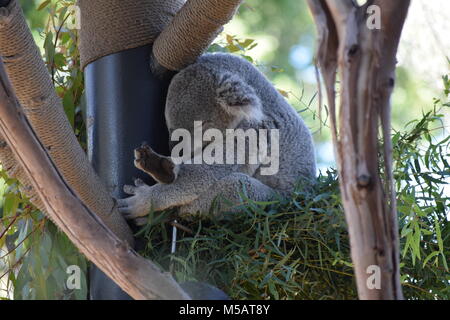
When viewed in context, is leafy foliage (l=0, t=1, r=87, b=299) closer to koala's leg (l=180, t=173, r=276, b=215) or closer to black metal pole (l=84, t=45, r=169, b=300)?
black metal pole (l=84, t=45, r=169, b=300)

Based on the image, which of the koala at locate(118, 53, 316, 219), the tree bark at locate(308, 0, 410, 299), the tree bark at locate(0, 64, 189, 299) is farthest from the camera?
the koala at locate(118, 53, 316, 219)

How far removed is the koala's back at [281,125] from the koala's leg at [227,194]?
23 cm

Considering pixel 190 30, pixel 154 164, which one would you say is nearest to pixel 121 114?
pixel 154 164

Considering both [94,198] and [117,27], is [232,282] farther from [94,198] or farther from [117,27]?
[117,27]

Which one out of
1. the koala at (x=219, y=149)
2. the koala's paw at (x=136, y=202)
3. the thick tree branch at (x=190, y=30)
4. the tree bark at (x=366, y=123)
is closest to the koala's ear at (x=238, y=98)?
the koala at (x=219, y=149)

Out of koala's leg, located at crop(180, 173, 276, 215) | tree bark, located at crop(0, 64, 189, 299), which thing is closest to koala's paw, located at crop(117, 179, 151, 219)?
koala's leg, located at crop(180, 173, 276, 215)

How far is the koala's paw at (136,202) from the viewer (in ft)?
7.64

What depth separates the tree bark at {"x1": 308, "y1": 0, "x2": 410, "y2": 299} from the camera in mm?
1188

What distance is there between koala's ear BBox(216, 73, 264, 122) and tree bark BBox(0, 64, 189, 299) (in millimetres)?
1246

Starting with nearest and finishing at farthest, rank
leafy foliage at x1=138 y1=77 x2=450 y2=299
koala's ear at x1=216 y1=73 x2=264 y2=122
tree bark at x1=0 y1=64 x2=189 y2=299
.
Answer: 1. tree bark at x1=0 y1=64 x2=189 y2=299
2. leafy foliage at x1=138 y1=77 x2=450 y2=299
3. koala's ear at x1=216 y1=73 x2=264 y2=122

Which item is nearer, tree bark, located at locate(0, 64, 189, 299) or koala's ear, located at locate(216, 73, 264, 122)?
tree bark, located at locate(0, 64, 189, 299)

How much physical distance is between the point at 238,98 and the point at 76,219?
1.30 m

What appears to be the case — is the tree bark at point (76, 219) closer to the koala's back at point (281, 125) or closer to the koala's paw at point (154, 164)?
the koala's paw at point (154, 164)

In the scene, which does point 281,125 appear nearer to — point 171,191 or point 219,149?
point 219,149
